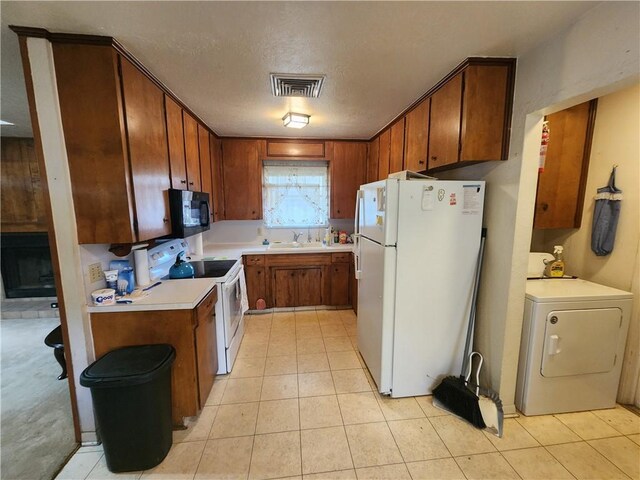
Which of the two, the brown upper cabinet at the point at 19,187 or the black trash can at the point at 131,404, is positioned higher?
the brown upper cabinet at the point at 19,187

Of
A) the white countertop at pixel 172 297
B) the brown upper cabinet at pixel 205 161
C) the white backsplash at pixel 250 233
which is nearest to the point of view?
the white countertop at pixel 172 297

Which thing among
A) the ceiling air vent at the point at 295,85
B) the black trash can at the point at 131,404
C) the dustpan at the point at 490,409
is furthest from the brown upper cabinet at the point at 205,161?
the dustpan at the point at 490,409

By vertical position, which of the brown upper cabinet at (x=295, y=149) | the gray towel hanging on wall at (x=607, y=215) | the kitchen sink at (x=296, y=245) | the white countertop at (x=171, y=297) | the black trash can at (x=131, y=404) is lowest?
the black trash can at (x=131, y=404)

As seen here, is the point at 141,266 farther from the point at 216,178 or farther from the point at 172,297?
the point at 216,178

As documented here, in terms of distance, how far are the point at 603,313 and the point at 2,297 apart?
6.76 m

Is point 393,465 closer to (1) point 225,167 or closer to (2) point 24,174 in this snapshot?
(1) point 225,167

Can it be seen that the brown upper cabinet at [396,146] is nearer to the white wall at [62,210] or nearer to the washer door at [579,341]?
the washer door at [579,341]

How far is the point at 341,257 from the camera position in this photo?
3703 millimetres

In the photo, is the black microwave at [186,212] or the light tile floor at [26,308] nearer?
the black microwave at [186,212]

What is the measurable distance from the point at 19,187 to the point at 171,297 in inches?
145

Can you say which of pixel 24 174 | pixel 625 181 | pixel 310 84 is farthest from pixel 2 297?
pixel 625 181

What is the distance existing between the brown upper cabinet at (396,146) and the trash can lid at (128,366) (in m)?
2.58

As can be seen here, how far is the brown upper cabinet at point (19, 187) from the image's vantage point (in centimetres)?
355

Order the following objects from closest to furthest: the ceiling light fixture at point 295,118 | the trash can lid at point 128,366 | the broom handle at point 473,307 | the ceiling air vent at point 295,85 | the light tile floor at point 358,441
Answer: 1. the trash can lid at point 128,366
2. the light tile floor at point 358,441
3. the ceiling air vent at point 295,85
4. the broom handle at point 473,307
5. the ceiling light fixture at point 295,118
